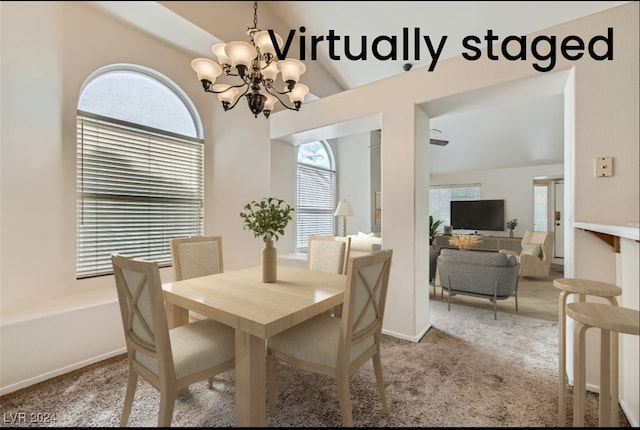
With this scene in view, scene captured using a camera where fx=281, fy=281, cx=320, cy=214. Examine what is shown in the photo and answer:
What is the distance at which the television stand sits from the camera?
19.9ft

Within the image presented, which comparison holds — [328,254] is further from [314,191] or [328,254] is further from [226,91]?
[314,191]

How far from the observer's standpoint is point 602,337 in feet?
3.36

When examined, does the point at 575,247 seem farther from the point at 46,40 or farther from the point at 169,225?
the point at 169,225

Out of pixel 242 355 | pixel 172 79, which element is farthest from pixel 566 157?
pixel 172 79

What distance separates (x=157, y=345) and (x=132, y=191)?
193 centimetres

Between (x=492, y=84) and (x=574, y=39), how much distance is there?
0.47 meters

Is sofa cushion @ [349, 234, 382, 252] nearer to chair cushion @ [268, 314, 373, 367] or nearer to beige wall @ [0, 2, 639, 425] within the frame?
beige wall @ [0, 2, 639, 425]

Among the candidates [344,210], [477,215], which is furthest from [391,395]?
[477,215]

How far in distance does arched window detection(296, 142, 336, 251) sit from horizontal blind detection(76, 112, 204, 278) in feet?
6.80

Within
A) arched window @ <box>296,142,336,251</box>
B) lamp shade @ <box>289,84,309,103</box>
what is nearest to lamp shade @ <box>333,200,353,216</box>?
arched window @ <box>296,142,336,251</box>

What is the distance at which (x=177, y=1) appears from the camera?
91 cm

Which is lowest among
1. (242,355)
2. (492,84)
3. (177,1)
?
(242,355)

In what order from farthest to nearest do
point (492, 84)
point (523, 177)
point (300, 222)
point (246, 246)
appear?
point (523, 177)
point (300, 222)
point (246, 246)
point (492, 84)

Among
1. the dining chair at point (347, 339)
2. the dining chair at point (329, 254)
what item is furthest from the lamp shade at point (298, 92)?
the dining chair at point (347, 339)
